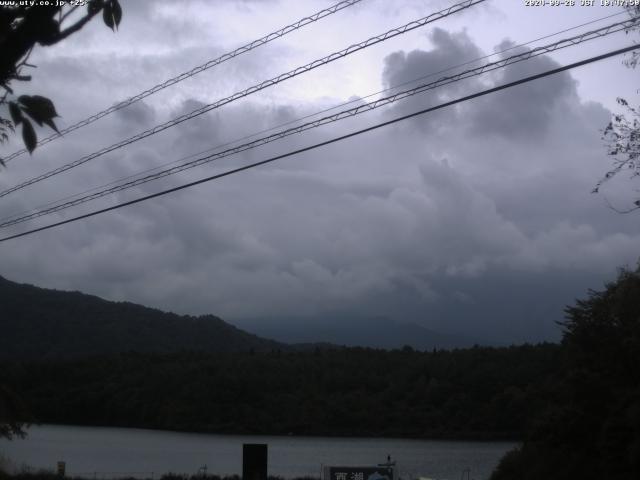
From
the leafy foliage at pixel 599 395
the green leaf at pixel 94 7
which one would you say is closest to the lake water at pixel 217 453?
the leafy foliage at pixel 599 395

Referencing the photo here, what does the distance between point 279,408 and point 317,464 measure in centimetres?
2682

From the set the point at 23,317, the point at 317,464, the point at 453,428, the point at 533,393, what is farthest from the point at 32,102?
the point at 23,317

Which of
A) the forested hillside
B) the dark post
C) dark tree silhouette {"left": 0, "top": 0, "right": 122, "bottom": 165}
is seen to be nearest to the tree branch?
dark tree silhouette {"left": 0, "top": 0, "right": 122, "bottom": 165}

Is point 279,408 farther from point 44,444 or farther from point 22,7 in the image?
point 22,7

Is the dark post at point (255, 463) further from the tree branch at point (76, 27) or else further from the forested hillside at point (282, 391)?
the forested hillside at point (282, 391)

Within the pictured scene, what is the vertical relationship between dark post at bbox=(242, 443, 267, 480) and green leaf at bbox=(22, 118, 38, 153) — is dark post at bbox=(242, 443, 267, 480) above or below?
below

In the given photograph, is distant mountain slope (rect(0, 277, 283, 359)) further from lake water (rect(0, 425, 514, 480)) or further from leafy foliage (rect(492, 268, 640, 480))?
leafy foliage (rect(492, 268, 640, 480))

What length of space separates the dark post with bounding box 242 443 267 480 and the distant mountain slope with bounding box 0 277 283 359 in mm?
73950

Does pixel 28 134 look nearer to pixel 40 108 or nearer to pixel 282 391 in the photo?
pixel 40 108

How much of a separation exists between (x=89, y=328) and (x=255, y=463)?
310 feet

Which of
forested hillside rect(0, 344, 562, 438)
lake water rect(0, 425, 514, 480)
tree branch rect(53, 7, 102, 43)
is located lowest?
lake water rect(0, 425, 514, 480)

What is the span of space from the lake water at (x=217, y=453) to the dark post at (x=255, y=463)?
21.9 meters

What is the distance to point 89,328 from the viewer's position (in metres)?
114

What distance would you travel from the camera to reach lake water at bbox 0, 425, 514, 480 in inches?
1996
